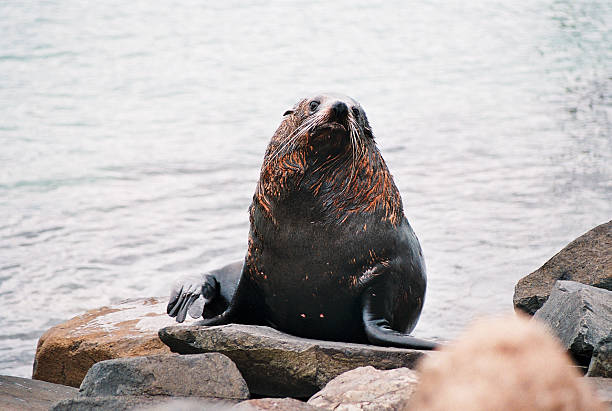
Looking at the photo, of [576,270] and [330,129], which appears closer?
[330,129]

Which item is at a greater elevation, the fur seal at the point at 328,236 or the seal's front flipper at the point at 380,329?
the fur seal at the point at 328,236

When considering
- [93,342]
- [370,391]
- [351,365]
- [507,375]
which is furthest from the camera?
[93,342]

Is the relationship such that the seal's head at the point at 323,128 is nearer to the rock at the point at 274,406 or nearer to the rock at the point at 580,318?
the rock at the point at 580,318

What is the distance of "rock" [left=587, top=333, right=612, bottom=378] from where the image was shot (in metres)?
2.95

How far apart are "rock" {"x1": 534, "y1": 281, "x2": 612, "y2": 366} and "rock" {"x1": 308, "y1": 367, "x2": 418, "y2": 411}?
0.88 metres

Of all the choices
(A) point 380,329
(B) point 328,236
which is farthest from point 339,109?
(A) point 380,329

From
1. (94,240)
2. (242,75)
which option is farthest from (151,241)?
(242,75)

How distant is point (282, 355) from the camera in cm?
344

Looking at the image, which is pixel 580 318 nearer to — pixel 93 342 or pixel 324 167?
pixel 324 167

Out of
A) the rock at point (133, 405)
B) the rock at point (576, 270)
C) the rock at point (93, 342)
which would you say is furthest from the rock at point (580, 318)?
the rock at point (93, 342)

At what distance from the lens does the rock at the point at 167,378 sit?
2.81 meters

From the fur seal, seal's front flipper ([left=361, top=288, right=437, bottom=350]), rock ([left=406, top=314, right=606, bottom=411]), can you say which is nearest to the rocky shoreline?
rock ([left=406, top=314, right=606, bottom=411])

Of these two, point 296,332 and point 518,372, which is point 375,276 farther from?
point 518,372

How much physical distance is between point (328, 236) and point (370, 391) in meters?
1.43
